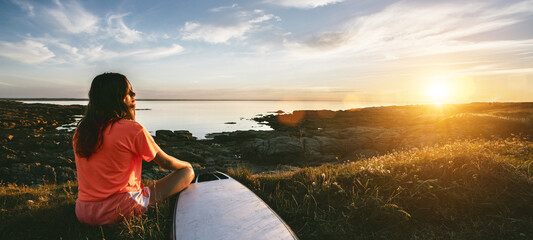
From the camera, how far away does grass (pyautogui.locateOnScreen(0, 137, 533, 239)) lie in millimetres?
3092

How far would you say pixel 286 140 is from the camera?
1812cm

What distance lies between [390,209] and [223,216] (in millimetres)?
2336

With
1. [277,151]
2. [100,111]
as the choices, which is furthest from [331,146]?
[100,111]

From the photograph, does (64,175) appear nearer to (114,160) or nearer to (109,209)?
(109,209)

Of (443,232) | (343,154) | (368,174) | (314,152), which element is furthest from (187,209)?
(343,154)

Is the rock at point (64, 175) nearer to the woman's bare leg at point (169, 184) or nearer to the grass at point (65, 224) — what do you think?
the grass at point (65, 224)

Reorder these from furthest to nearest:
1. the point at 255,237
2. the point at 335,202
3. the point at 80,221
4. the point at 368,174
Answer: the point at 368,174 → the point at 335,202 → the point at 80,221 → the point at 255,237

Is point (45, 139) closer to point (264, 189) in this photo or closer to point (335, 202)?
point (264, 189)

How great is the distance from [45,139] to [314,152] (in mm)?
19167

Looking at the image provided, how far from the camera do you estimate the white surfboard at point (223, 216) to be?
9.80ft

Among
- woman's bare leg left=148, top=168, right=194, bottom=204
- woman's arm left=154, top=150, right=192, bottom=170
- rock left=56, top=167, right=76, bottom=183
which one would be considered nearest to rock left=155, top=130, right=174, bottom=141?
rock left=56, top=167, right=76, bottom=183

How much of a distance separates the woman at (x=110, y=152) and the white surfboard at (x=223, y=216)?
0.74 metres

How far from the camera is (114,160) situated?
287cm

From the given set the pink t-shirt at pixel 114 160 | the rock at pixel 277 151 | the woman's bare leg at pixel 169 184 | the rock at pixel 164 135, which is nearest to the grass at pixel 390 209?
the woman's bare leg at pixel 169 184
